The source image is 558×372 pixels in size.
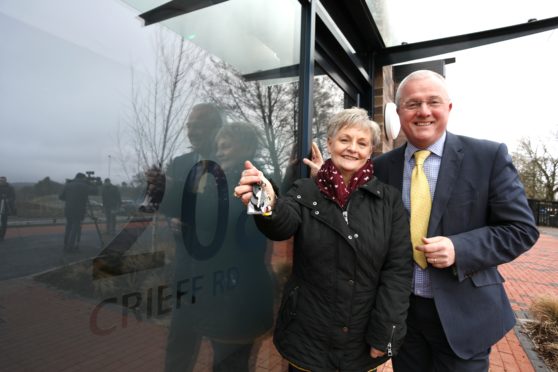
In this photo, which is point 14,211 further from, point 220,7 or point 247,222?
point 220,7

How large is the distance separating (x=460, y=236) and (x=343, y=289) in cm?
56

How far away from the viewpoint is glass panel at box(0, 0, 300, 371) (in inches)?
35.9

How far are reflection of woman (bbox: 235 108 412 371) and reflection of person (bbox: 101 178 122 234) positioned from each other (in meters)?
0.63

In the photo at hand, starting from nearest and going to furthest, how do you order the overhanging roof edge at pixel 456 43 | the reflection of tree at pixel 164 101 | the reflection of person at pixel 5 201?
1. the reflection of person at pixel 5 201
2. the reflection of tree at pixel 164 101
3. the overhanging roof edge at pixel 456 43

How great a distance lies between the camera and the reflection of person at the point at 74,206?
101 centimetres

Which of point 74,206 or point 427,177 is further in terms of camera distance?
point 427,177

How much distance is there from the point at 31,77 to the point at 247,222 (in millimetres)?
1177

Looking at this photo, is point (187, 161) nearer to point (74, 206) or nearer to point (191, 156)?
point (191, 156)

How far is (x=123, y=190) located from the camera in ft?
3.82

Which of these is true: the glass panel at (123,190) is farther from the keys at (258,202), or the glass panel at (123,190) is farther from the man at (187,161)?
the keys at (258,202)

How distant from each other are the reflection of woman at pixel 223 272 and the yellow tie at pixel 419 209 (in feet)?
2.68

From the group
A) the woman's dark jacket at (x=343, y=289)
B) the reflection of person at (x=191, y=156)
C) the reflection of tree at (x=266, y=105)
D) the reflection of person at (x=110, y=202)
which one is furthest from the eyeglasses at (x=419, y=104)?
the reflection of person at (x=110, y=202)

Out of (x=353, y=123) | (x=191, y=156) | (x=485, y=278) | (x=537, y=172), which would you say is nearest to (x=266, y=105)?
(x=353, y=123)

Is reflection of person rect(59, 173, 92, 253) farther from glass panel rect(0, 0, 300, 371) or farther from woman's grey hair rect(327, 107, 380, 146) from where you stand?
woman's grey hair rect(327, 107, 380, 146)
